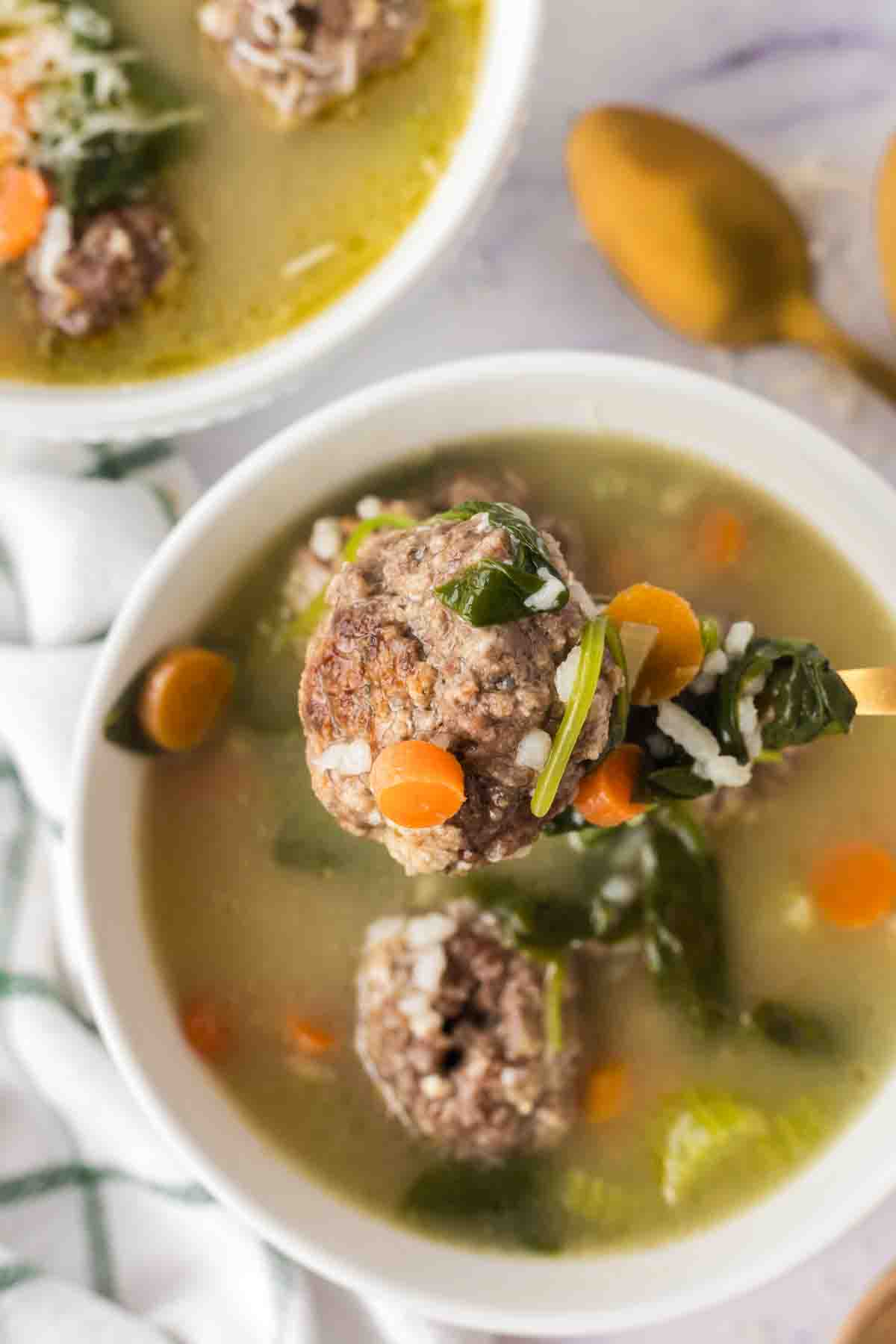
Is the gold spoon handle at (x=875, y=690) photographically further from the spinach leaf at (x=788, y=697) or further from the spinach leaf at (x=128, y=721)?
the spinach leaf at (x=128, y=721)

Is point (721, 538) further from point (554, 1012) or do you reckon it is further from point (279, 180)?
point (279, 180)

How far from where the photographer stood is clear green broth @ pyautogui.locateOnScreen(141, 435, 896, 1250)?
2482mm

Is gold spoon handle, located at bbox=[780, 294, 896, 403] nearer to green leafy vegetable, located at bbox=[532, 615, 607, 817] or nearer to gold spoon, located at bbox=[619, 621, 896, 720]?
gold spoon, located at bbox=[619, 621, 896, 720]

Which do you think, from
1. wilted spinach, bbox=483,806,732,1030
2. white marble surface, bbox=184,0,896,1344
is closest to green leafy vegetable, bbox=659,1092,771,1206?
wilted spinach, bbox=483,806,732,1030

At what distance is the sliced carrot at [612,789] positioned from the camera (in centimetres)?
201

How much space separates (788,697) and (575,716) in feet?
1.49

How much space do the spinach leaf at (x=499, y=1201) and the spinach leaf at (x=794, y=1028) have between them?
1.35 ft

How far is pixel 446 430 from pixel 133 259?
29.1 inches

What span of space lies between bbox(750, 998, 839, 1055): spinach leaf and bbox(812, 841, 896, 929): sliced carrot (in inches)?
6.2

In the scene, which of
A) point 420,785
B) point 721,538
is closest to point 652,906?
point 721,538

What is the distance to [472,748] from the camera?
5.91 feet

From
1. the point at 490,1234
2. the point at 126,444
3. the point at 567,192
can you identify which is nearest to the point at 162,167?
the point at 126,444

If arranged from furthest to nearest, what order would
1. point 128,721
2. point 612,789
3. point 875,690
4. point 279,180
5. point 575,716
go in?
1. point 279,180
2. point 128,721
3. point 875,690
4. point 612,789
5. point 575,716

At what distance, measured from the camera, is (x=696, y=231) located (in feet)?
8.98
